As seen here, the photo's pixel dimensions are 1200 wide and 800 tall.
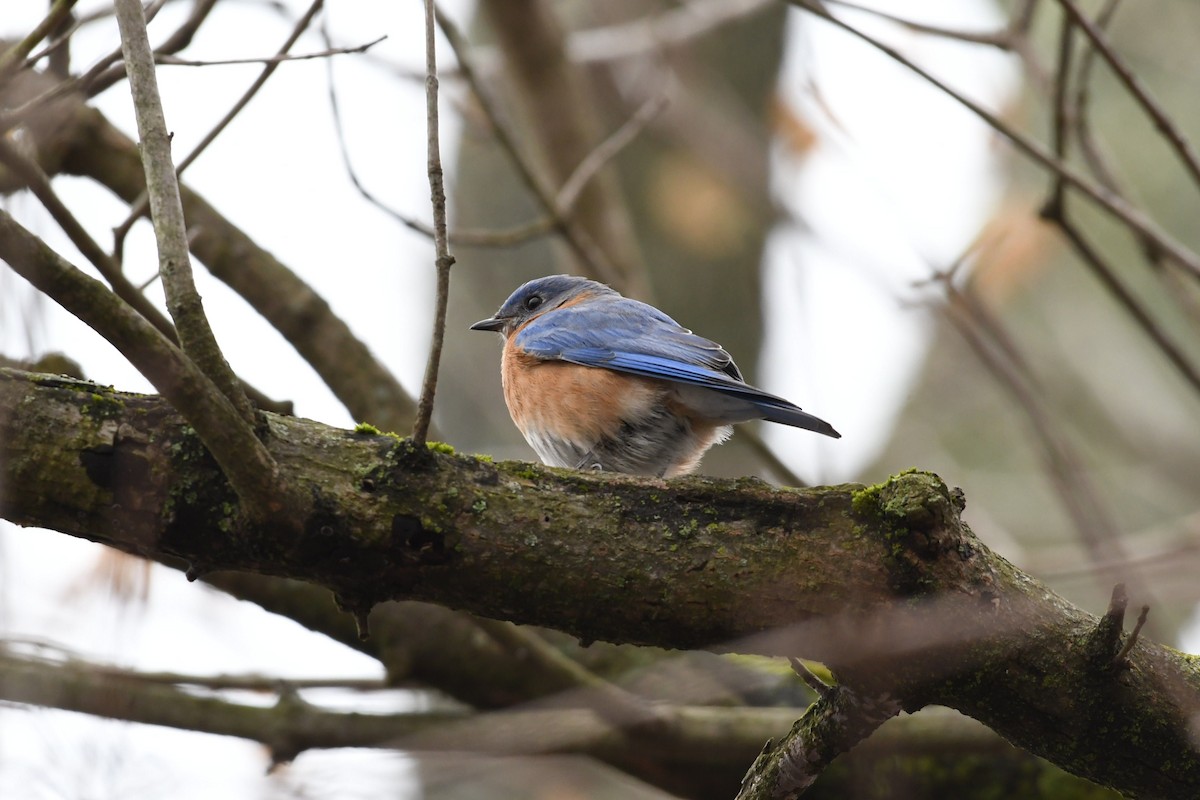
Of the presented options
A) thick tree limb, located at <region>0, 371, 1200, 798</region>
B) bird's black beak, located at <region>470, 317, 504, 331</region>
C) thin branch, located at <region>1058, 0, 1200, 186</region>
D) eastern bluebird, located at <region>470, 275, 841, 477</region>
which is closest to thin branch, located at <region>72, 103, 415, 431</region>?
eastern bluebird, located at <region>470, 275, 841, 477</region>

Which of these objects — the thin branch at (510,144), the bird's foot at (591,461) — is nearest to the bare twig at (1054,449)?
the bird's foot at (591,461)

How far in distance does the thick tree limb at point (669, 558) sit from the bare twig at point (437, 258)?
15cm

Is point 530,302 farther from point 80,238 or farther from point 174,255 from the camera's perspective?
point 174,255

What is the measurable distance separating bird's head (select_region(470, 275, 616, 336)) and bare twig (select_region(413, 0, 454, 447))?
3149 mm

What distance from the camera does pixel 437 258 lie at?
242 centimetres

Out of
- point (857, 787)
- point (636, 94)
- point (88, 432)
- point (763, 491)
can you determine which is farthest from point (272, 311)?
point (636, 94)

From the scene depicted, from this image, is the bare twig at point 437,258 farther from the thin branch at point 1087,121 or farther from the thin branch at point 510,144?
the thin branch at point 1087,121

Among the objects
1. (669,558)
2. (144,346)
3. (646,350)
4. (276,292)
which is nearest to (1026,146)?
(646,350)

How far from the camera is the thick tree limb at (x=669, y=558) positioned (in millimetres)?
2412

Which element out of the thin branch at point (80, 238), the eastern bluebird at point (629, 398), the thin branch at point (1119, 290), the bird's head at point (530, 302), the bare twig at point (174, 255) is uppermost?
the bird's head at point (530, 302)

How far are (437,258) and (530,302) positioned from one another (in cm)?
333

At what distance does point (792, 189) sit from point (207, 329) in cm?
438

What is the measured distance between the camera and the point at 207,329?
7.50 feet

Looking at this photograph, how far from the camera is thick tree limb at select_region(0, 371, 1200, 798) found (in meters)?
2.41
